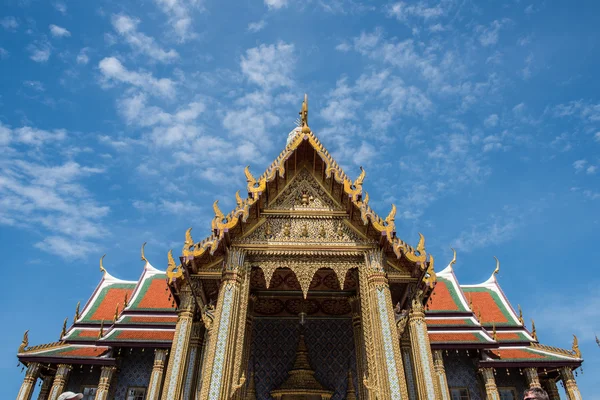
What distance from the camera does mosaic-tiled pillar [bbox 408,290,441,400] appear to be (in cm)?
923

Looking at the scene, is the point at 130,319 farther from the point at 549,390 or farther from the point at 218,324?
the point at 549,390

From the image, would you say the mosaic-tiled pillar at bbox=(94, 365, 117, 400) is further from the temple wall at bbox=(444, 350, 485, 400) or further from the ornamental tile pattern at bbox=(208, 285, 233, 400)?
the temple wall at bbox=(444, 350, 485, 400)

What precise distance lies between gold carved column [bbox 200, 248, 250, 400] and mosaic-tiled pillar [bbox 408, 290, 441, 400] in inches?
148

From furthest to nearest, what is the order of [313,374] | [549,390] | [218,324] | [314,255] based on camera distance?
1. [549,390]
2. [313,374]
3. [314,255]
4. [218,324]

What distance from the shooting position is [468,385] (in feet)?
51.4

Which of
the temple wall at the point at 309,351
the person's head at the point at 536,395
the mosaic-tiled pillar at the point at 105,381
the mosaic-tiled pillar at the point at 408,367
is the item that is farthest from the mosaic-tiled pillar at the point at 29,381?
the person's head at the point at 536,395

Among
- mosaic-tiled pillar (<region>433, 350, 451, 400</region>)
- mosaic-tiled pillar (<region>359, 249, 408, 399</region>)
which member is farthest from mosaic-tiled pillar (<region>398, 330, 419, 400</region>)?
mosaic-tiled pillar (<region>433, 350, 451, 400</region>)

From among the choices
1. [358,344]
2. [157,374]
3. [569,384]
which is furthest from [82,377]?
[569,384]

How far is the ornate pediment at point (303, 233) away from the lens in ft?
34.0

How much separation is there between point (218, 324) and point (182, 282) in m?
2.18

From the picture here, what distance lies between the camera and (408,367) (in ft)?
38.2

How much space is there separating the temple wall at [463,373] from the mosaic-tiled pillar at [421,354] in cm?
693

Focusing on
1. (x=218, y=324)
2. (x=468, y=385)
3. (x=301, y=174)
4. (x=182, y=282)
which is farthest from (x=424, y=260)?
(x=468, y=385)

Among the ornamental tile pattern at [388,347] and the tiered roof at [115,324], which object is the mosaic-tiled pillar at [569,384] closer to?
the ornamental tile pattern at [388,347]
